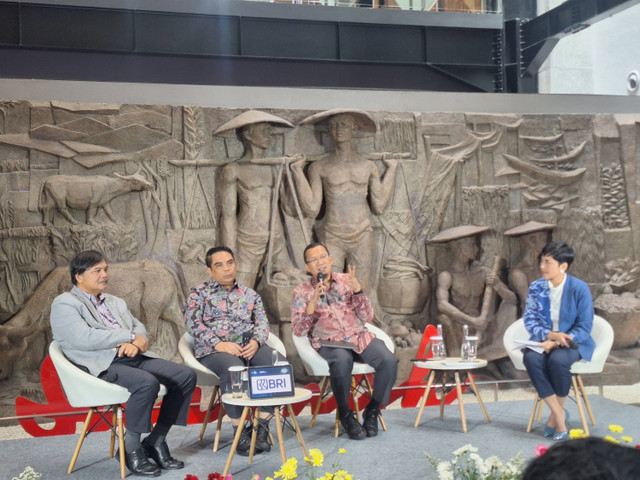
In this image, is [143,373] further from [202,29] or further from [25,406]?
[202,29]

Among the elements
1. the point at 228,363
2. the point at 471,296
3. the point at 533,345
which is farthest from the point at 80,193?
the point at 533,345

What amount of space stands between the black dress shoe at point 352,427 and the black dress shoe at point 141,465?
1.12 m

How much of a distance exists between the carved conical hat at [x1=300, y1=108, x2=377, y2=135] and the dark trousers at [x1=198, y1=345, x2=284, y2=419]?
242 cm

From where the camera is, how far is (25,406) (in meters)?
5.10

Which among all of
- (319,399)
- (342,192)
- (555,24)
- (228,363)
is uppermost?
(555,24)

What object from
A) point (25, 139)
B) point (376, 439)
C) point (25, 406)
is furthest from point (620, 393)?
point (25, 139)

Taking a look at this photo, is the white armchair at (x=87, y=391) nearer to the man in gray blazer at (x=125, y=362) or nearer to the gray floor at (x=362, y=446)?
the man in gray blazer at (x=125, y=362)

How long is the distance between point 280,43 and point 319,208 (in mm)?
2693

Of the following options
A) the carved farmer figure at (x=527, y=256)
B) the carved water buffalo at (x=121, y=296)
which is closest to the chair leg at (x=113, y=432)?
the carved water buffalo at (x=121, y=296)

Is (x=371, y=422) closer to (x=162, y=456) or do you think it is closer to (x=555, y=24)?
(x=162, y=456)

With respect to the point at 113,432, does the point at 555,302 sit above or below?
above

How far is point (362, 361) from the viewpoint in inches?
183

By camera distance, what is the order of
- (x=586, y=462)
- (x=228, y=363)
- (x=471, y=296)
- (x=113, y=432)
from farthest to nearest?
(x=471, y=296)
(x=228, y=363)
(x=113, y=432)
(x=586, y=462)

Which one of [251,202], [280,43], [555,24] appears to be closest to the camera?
[251,202]
